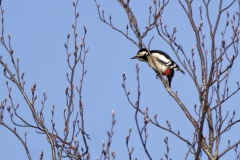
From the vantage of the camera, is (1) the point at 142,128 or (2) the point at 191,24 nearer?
(1) the point at 142,128

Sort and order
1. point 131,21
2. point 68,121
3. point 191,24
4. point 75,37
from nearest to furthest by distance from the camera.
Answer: point 68,121 < point 75,37 < point 191,24 < point 131,21

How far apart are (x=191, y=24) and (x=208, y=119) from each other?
42.3 inches

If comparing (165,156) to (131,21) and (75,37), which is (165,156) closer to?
Result: (75,37)

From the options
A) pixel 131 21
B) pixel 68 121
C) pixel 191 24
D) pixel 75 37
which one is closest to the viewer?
pixel 68 121

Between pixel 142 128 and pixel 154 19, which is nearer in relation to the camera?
pixel 142 128

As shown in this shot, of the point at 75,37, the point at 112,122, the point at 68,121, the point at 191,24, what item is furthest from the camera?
the point at 191,24

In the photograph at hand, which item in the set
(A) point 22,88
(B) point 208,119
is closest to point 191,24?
(B) point 208,119

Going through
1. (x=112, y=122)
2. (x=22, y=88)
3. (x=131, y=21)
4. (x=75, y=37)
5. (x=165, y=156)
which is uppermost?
(x=131, y=21)

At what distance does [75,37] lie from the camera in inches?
201

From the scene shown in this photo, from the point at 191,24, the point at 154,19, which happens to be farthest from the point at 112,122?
the point at 154,19

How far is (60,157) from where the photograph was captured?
443 cm

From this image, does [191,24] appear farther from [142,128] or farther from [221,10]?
[142,128]

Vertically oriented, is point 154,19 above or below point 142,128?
above

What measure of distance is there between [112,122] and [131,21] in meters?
2.03
